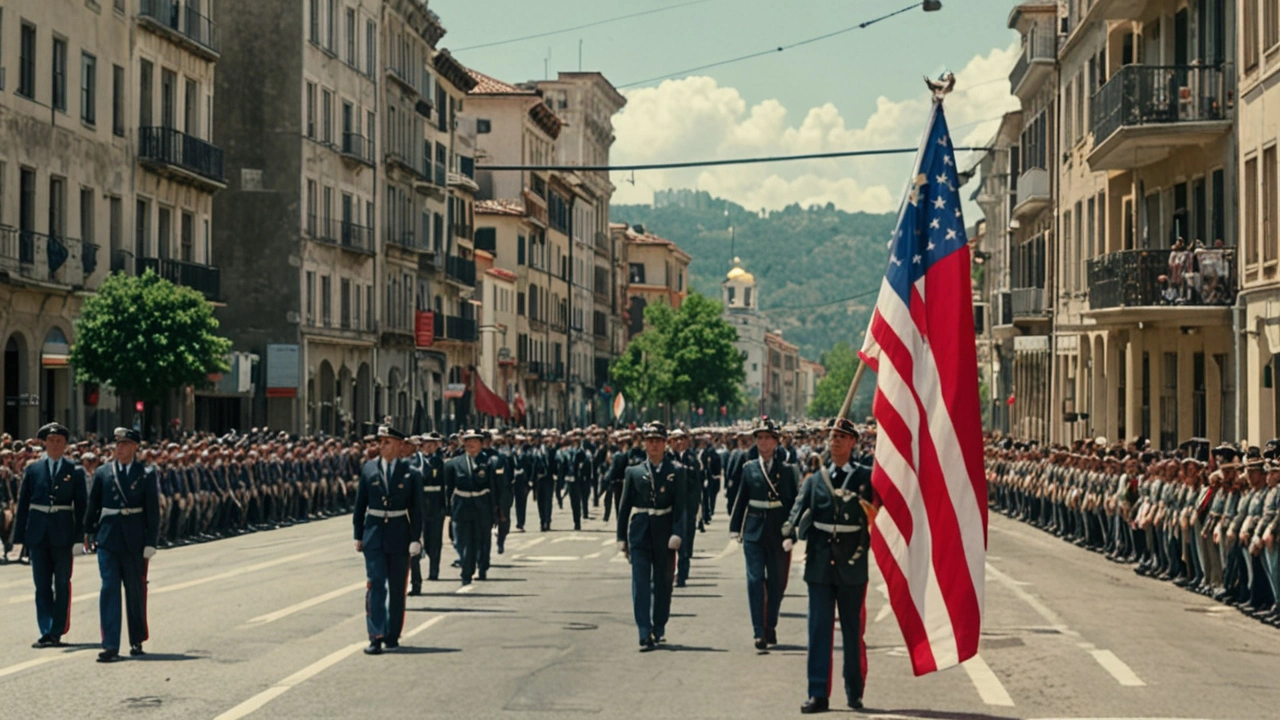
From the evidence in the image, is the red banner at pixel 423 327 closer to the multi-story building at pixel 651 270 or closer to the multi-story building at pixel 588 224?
the multi-story building at pixel 588 224

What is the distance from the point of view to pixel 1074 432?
5431cm

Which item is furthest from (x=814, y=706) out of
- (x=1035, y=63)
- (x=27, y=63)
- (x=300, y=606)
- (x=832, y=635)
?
(x=1035, y=63)

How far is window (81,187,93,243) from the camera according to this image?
4616cm

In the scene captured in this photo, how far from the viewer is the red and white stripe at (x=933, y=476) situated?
513 inches

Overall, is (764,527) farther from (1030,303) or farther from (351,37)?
(351,37)

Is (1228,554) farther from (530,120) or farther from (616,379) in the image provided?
(616,379)

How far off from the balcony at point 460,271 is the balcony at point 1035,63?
28176 millimetres

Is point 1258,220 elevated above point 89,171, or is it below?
below

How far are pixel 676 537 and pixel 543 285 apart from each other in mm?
92495

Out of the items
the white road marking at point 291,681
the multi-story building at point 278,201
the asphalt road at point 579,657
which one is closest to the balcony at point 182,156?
the multi-story building at point 278,201

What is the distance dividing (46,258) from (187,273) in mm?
8810

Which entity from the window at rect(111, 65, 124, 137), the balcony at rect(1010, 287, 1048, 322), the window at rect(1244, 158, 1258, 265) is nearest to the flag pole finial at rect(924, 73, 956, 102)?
the window at rect(1244, 158, 1258, 265)

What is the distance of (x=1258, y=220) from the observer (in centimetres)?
3494

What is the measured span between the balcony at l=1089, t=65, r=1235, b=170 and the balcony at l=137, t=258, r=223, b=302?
22.4 meters
